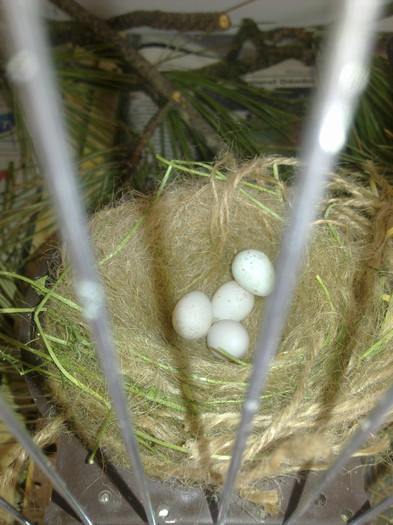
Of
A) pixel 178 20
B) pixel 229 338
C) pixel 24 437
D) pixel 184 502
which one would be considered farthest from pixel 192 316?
pixel 178 20

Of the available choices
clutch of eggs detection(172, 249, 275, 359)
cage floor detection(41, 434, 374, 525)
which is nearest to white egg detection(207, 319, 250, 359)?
clutch of eggs detection(172, 249, 275, 359)

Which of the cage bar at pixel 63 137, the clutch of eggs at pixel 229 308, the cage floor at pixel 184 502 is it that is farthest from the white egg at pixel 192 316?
the cage bar at pixel 63 137

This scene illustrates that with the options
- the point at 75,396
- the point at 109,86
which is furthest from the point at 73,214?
the point at 109,86

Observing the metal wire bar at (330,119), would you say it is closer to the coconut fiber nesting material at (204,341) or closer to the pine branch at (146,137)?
the coconut fiber nesting material at (204,341)

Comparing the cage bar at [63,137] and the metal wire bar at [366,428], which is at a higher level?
the cage bar at [63,137]

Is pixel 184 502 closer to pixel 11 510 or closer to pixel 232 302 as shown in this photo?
pixel 11 510

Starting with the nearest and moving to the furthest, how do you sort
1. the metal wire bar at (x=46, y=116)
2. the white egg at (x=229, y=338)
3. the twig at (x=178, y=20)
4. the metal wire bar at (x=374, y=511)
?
the metal wire bar at (x=46, y=116) → the metal wire bar at (x=374, y=511) → the white egg at (x=229, y=338) → the twig at (x=178, y=20)
